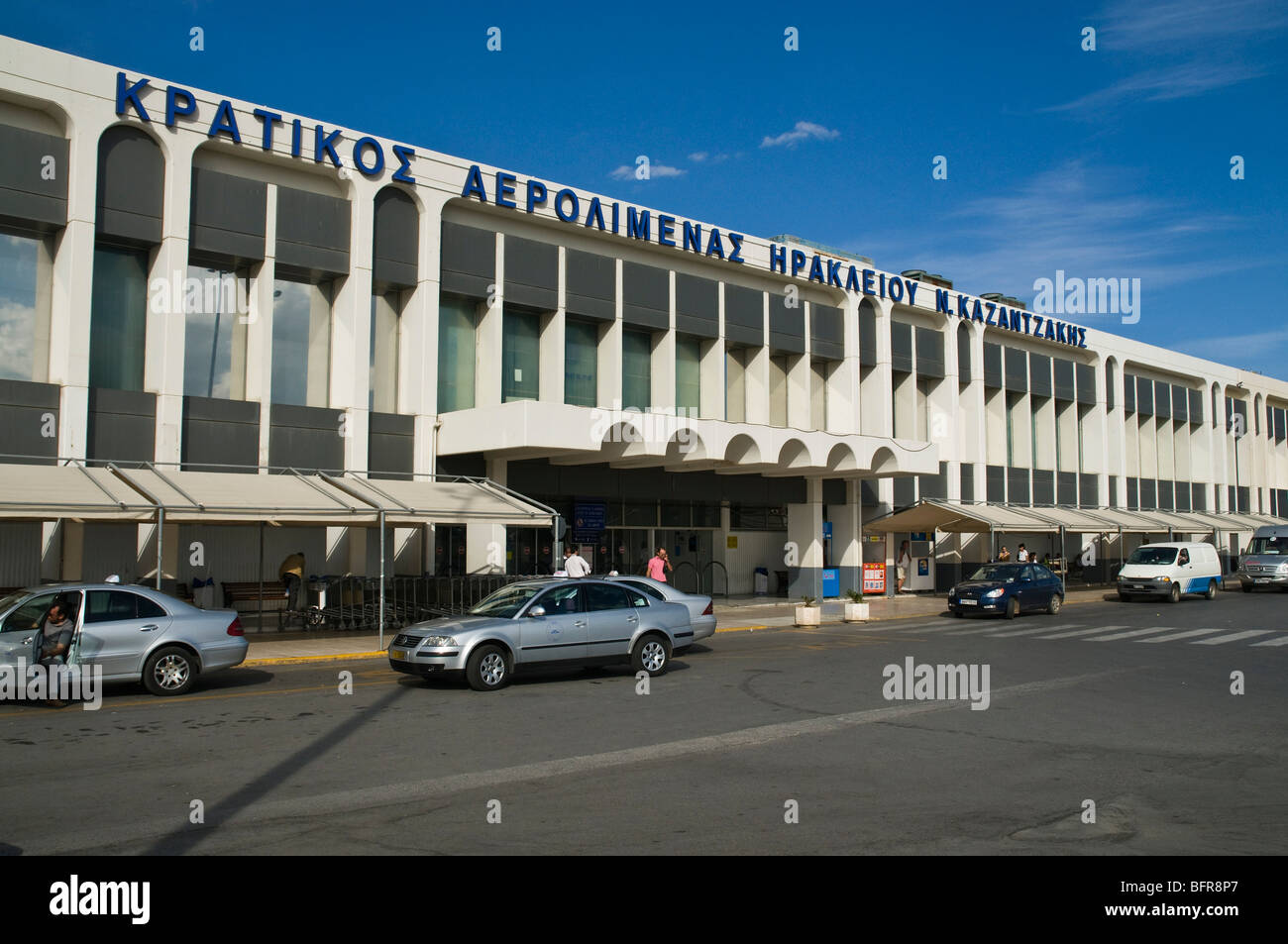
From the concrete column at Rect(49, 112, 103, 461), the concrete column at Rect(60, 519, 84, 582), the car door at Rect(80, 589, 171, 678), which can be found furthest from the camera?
the concrete column at Rect(60, 519, 84, 582)

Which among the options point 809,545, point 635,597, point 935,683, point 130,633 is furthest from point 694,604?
point 809,545

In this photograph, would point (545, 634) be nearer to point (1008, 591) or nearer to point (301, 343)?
point (301, 343)

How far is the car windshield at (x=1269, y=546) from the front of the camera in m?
39.0

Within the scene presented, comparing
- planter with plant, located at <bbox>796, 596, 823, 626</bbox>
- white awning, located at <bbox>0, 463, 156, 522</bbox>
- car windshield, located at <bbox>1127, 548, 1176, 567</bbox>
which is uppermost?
white awning, located at <bbox>0, 463, 156, 522</bbox>

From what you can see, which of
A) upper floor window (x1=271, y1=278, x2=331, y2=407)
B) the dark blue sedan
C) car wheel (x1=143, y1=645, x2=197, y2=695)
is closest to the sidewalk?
the dark blue sedan

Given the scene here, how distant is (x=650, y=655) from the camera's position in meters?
15.9

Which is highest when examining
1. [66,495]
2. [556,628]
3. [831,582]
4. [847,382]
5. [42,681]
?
[847,382]

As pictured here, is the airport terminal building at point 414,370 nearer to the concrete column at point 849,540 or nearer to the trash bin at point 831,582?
the concrete column at point 849,540

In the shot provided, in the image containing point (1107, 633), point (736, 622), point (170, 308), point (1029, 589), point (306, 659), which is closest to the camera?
point (306, 659)

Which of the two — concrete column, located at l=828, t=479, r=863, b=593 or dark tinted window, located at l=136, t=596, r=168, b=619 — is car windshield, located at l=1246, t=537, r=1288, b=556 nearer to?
concrete column, located at l=828, t=479, r=863, b=593

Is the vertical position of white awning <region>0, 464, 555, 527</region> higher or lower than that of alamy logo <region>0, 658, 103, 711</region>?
higher

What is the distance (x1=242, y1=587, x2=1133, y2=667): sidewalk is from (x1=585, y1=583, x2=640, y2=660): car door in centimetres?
548

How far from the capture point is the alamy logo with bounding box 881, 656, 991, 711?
44.3ft
